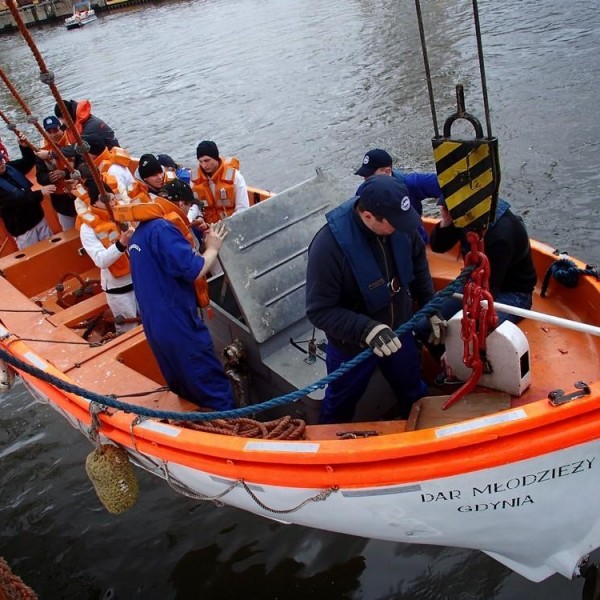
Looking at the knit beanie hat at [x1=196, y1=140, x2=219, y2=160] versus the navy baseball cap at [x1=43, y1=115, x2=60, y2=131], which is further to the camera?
the navy baseball cap at [x1=43, y1=115, x2=60, y2=131]

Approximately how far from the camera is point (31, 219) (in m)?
6.55

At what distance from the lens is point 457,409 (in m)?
3.08

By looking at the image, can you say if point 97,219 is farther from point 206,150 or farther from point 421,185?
point 421,185

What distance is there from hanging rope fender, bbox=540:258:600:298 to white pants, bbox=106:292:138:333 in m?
3.17

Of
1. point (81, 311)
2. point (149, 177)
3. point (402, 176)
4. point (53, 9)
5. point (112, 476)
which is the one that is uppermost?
point (53, 9)

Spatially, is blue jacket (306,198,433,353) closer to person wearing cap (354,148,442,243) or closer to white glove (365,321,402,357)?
white glove (365,321,402,357)

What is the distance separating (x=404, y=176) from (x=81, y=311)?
9.62ft

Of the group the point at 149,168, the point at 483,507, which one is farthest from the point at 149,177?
the point at 483,507

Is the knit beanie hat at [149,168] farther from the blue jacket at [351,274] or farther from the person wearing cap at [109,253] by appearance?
the blue jacket at [351,274]

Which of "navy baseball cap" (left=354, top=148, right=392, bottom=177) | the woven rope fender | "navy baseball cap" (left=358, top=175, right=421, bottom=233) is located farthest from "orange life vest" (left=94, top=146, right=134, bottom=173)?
"navy baseball cap" (left=358, top=175, right=421, bottom=233)

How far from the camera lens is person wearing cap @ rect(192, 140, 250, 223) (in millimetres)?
5293

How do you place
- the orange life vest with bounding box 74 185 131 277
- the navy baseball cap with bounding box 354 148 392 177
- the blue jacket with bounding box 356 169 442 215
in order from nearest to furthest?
1. the navy baseball cap with bounding box 354 148 392 177
2. the blue jacket with bounding box 356 169 442 215
3. the orange life vest with bounding box 74 185 131 277

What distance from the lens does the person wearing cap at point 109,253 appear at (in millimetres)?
4568

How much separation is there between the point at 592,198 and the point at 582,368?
19.7 ft
